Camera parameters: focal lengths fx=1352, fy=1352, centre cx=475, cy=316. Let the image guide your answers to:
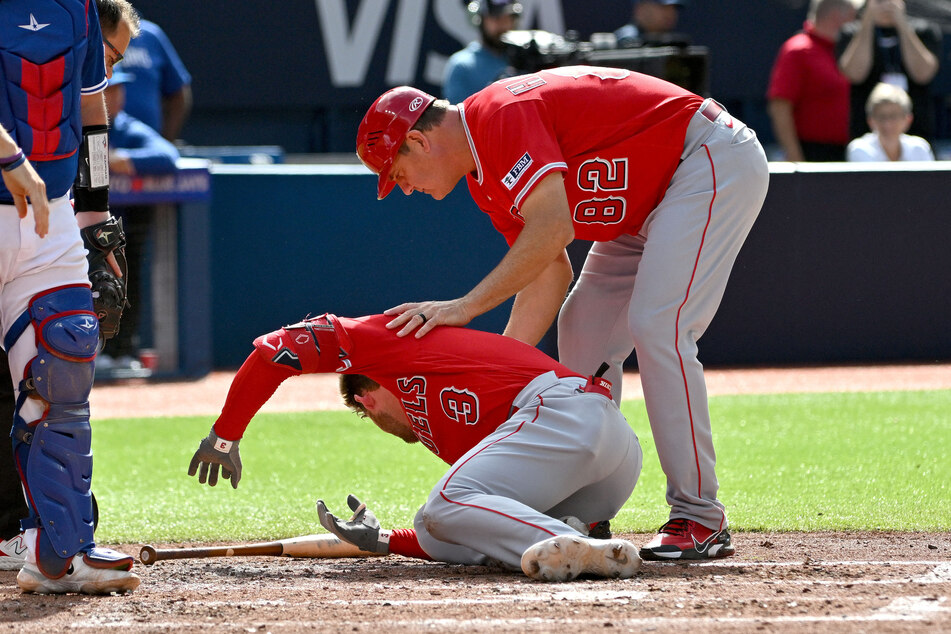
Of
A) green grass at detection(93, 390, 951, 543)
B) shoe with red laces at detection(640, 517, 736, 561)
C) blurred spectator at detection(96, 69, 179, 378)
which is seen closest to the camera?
shoe with red laces at detection(640, 517, 736, 561)

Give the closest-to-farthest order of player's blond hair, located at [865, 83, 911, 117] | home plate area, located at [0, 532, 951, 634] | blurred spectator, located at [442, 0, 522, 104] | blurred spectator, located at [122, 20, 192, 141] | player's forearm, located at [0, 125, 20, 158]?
1. home plate area, located at [0, 532, 951, 634]
2. player's forearm, located at [0, 125, 20, 158]
3. player's blond hair, located at [865, 83, 911, 117]
4. blurred spectator, located at [122, 20, 192, 141]
5. blurred spectator, located at [442, 0, 522, 104]

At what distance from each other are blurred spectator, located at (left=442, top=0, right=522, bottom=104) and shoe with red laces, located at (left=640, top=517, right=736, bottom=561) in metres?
6.53

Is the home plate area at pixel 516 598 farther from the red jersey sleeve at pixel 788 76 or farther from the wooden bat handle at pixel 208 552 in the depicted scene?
the red jersey sleeve at pixel 788 76

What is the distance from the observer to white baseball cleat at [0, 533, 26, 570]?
4441 millimetres

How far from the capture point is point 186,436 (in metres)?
7.45

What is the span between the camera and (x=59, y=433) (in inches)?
149

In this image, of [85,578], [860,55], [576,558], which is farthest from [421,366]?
[860,55]

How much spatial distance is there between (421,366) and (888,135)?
6.73 m

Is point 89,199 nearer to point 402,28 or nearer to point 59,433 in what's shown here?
point 59,433

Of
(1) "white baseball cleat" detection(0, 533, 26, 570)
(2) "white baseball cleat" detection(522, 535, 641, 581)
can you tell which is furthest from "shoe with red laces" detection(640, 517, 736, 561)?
(1) "white baseball cleat" detection(0, 533, 26, 570)

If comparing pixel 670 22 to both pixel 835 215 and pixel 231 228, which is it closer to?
pixel 835 215

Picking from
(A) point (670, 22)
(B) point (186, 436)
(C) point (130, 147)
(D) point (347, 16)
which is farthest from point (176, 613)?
(D) point (347, 16)

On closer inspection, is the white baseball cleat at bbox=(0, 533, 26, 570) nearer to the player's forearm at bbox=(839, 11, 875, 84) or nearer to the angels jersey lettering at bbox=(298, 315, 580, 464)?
the angels jersey lettering at bbox=(298, 315, 580, 464)

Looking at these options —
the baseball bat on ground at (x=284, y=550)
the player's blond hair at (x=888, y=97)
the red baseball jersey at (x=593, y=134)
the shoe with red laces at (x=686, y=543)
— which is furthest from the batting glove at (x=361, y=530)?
the player's blond hair at (x=888, y=97)
